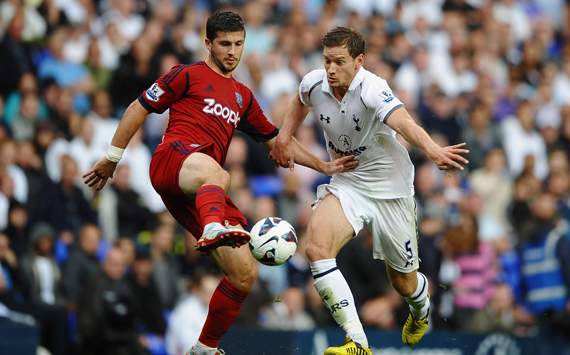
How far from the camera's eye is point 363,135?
10.9 m

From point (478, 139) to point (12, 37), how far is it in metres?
7.69

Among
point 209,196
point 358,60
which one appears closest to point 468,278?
point 358,60

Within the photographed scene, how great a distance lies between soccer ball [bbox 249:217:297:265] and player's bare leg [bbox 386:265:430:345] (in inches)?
63.2

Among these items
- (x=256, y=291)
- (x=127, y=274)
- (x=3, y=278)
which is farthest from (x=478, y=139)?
(x=3, y=278)

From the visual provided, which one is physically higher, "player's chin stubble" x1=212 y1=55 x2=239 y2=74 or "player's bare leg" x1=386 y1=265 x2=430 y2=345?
"player's chin stubble" x1=212 y1=55 x2=239 y2=74

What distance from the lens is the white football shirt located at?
10734 mm

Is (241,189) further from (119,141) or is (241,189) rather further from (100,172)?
(119,141)

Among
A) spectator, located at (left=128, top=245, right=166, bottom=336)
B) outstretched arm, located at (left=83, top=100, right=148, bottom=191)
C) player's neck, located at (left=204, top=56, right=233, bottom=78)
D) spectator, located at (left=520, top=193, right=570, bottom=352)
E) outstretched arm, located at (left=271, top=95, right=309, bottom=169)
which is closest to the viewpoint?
outstretched arm, located at (left=83, top=100, right=148, bottom=191)

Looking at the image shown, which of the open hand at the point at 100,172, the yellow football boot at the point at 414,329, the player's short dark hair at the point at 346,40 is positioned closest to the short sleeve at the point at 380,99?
the player's short dark hair at the point at 346,40

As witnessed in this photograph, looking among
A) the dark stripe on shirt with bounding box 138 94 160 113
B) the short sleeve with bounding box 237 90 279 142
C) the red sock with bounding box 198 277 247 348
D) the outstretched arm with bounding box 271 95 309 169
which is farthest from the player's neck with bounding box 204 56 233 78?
the red sock with bounding box 198 277 247 348

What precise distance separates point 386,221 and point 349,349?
1485 millimetres

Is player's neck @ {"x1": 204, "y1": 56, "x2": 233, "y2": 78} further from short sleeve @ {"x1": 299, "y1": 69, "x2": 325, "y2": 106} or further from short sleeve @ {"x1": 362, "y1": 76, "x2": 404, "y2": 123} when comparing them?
short sleeve @ {"x1": 362, "y1": 76, "x2": 404, "y2": 123}

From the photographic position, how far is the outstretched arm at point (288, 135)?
11.3 metres

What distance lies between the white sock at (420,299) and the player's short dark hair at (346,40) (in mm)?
2317
